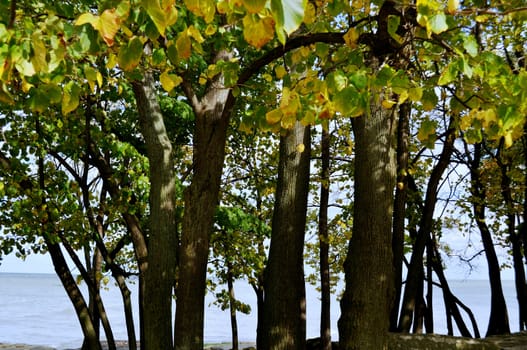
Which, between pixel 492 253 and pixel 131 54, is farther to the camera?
pixel 492 253

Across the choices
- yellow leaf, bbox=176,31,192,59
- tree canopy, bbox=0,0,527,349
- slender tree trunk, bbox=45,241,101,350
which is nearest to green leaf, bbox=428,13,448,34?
tree canopy, bbox=0,0,527,349

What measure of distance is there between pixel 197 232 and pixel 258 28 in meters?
5.04

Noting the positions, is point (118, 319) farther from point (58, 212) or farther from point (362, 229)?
point (362, 229)

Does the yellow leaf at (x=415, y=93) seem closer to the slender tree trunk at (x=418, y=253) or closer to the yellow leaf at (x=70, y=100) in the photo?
the yellow leaf at (x=70, y=100)

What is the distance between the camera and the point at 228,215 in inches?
512

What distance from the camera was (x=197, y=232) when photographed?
23.3 ft

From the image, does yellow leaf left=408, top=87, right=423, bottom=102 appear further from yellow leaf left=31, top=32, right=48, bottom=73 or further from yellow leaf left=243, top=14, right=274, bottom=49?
yellow leaf left=31, top=32, right=48, bottom=73

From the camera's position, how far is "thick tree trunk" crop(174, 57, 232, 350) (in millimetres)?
7004

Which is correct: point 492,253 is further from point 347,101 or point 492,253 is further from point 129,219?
point 347,101

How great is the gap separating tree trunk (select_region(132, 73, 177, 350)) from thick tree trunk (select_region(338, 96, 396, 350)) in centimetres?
260

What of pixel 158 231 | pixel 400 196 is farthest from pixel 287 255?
pixel 400 196

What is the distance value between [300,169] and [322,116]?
4969 mm

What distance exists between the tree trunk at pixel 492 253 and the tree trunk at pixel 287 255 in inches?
283

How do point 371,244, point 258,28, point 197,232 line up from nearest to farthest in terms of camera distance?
point 258,28
point 371,244
point 197,232
